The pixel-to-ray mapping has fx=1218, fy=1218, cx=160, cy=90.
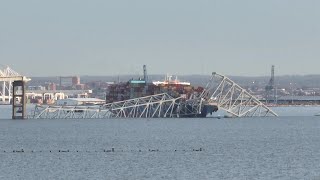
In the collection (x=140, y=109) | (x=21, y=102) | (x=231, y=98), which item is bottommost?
(x=140, y=109)

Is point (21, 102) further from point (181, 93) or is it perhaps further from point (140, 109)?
point (181, 93)

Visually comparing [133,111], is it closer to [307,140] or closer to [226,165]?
[307,140]

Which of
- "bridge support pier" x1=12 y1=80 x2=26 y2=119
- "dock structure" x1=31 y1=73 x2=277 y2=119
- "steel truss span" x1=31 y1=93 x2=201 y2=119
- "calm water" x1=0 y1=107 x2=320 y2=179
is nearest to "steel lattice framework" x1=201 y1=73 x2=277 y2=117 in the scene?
"dock structure" x1=31 y1=73 x2=277 y2=119

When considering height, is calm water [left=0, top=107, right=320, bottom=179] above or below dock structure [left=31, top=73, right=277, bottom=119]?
below

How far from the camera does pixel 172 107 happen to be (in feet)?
585

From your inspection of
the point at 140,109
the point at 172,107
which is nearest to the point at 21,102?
the point at 140,109

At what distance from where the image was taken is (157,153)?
87000 mm

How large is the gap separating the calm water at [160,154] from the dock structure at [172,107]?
44.7 meters

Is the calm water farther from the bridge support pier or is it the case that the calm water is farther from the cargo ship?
Result: the cargo ship

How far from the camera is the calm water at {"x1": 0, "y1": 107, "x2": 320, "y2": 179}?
231 feet

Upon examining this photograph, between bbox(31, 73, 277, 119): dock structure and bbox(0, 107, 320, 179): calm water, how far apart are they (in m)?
44.7

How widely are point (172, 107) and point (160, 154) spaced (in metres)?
92.4

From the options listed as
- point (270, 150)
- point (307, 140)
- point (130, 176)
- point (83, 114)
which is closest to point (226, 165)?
point (130, 176)

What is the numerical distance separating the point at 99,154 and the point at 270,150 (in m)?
13.3
